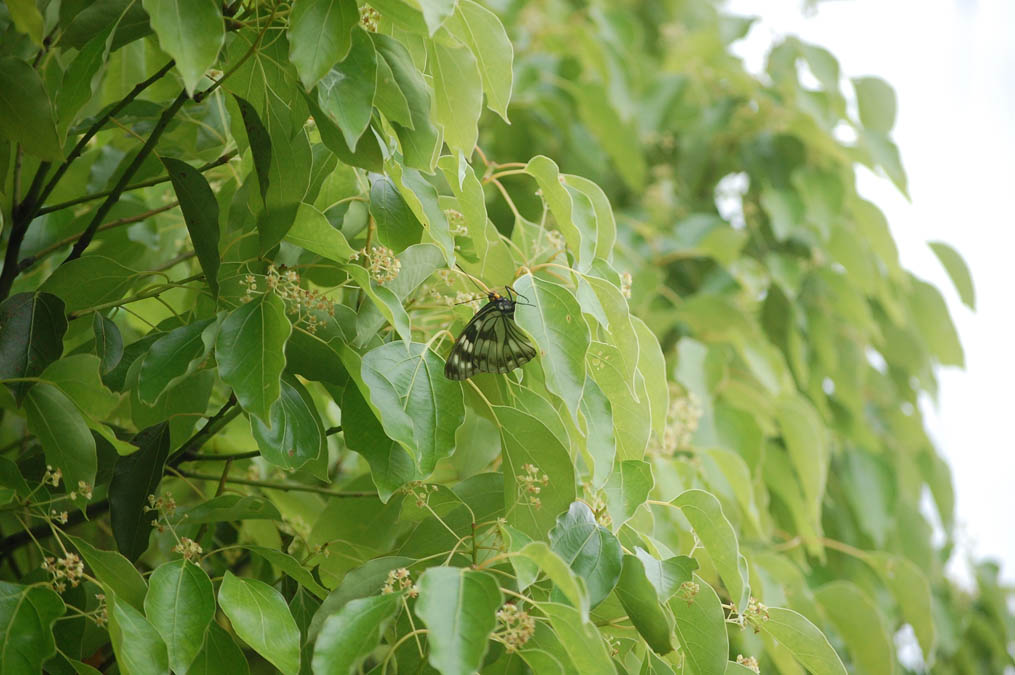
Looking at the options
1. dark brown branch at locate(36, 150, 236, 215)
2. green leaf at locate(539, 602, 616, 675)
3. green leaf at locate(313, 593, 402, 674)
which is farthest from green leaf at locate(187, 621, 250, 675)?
dark brown branch at locate(36, 150, 236, 215)

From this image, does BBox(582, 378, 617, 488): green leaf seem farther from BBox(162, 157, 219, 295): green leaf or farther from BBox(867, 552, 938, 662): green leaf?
BBox(867, 552, 938, 662): green leaf

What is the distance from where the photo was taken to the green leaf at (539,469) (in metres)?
0.61

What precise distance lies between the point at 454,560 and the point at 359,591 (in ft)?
0.25

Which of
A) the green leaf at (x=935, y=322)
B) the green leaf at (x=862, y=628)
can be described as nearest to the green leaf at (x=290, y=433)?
the green leaf at (x=862, y=628)

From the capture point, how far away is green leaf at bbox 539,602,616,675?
1.68ft

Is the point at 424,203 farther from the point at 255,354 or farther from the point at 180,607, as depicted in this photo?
the point at 180,607

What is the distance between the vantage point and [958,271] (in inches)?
58.7

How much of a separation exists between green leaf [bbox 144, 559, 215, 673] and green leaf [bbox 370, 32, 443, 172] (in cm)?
31

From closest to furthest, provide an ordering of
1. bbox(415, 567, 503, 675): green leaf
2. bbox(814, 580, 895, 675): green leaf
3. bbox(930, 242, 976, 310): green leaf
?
bbox(415, 567, 503, 675): green leaf
bbox(814, 580, 895, 675): green leaf
bbox(930, 242, 976, 310): green leaf

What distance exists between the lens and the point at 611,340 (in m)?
0.65

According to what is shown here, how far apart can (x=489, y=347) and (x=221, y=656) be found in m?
0.28

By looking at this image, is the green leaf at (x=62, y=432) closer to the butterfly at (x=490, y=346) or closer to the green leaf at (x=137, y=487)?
the green leaf at (x=137, y=487)

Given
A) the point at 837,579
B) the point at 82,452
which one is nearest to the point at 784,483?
the point at 837,579

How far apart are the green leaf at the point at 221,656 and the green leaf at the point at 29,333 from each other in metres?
0.22
